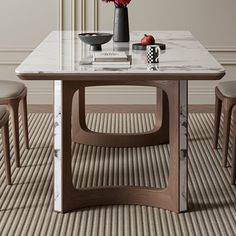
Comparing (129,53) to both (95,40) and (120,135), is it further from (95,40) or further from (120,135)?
(120,135)

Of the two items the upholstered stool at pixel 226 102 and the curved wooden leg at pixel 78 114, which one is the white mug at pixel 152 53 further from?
the curved wooden leg at pixel 78 114

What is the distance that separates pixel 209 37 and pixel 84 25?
985 mm

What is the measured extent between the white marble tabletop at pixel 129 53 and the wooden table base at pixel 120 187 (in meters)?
0.11

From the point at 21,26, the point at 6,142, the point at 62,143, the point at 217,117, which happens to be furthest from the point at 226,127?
the point at 21,26

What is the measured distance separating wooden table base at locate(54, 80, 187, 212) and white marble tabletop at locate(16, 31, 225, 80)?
0.11 m

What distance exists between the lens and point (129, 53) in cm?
369

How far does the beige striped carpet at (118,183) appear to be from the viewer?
124 inches

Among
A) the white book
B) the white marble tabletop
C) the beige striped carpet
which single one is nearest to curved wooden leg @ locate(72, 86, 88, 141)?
the beige striped carpet

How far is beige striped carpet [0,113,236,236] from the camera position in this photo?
3.14 metres

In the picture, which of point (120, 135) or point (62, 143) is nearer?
point (62, 143)

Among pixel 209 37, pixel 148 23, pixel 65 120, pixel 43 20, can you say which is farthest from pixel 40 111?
pixel 65 120

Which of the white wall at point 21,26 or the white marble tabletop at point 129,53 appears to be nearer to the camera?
the white marble tabletop at point 129,53

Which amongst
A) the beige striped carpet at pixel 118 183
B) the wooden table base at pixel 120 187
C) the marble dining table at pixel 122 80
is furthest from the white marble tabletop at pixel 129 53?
the beige striped carpet at pixel 118 183

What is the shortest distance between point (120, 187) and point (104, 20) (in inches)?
92.1
